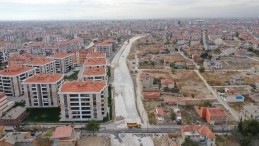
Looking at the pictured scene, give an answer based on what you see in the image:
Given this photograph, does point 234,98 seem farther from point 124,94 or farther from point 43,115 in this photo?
point 43,115

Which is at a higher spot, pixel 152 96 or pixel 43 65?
pixel 43 65

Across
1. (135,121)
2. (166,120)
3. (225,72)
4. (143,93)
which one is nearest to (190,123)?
(166,120)

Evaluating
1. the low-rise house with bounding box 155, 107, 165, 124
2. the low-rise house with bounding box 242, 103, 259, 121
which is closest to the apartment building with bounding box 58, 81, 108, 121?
the low-rise house with bounding box 155, 107, 165, 124

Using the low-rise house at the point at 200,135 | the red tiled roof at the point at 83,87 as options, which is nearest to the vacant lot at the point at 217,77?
the low-rise house at the point at 200,135

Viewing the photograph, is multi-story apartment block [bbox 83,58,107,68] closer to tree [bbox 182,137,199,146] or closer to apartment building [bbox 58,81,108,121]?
apartment building [bbox 58,81,108,121]

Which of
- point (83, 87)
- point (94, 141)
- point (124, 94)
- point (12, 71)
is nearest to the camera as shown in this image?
point (94, 141)

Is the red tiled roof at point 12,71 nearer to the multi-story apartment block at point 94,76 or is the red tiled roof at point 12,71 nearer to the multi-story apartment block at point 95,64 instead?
the multi-story apartment block at point 94,76

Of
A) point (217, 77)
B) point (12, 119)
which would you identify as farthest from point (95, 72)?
point (217, 77)

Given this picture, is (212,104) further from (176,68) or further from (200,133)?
(176,68)
